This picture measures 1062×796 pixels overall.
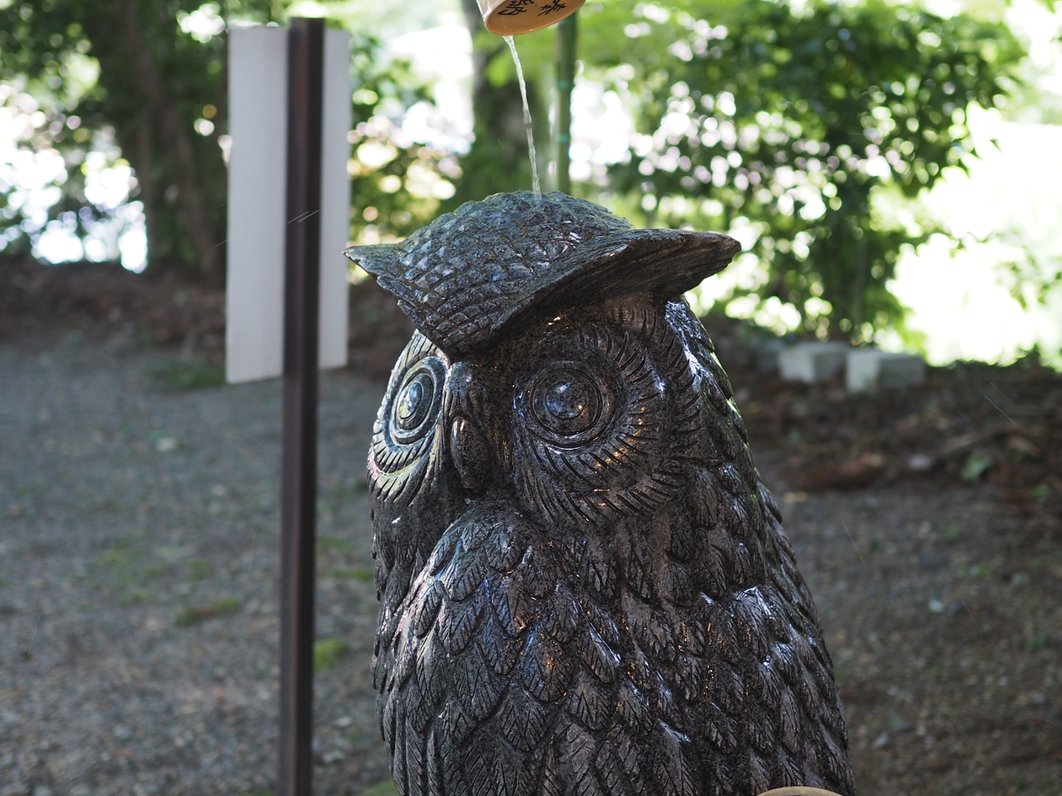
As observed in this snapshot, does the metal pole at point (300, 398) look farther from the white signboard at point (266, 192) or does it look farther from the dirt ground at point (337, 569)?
the dirt ground at point (337, 569)

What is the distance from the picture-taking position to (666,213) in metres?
5.98

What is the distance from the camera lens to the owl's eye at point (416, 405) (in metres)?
1.57

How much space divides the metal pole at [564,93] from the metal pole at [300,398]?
0.99 m

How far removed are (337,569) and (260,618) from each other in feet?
1.29

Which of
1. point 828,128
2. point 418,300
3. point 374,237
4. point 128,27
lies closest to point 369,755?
point 418,300

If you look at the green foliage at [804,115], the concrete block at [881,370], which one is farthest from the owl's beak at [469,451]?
the concrete block at [881,370]

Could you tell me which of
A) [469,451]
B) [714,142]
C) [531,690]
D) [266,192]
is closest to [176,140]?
[714,142]

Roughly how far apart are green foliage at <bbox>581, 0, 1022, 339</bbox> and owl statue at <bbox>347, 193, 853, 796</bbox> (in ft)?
11.6

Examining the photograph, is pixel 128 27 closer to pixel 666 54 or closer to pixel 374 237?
pixel 374 237

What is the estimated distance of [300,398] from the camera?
2529 mm

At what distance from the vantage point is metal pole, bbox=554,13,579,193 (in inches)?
129

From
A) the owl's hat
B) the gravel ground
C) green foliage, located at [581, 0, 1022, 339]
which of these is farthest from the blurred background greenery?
the owl's hat

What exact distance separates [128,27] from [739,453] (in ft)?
22.7

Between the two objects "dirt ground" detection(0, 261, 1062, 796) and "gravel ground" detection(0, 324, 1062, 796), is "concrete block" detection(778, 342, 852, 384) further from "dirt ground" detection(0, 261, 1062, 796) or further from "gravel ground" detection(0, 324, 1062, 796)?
"gravel ground" detection(0, 324, 1062, 796)
